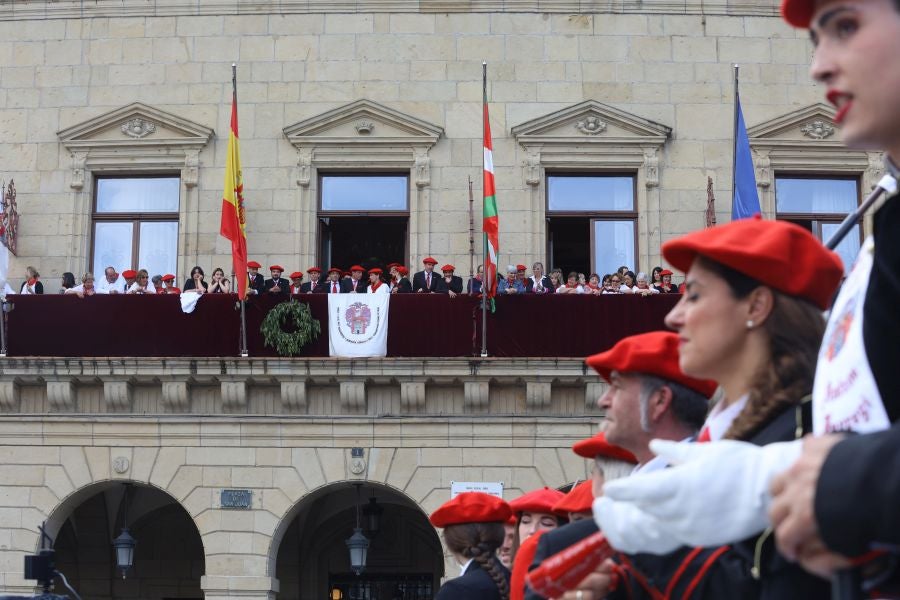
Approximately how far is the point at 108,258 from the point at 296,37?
494 cm

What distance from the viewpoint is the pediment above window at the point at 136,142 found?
22969mm

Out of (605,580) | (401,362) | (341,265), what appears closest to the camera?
(605,580)

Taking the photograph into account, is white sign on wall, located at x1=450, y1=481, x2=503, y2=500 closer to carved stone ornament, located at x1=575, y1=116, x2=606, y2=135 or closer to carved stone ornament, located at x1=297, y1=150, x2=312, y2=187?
carved stone ornament, located at x1=297, y1=150, x2=312, y2=187

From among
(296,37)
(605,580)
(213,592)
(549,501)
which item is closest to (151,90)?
(296,37)

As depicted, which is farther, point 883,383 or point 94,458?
point 94,458

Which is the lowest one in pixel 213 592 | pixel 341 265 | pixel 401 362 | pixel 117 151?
pixel 213 592

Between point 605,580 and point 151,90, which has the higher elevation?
point 151,90

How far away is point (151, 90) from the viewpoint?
76.2ft

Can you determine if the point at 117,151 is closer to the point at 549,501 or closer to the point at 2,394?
the point at 2,394

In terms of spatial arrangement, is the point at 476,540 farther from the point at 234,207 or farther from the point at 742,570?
the point at 234,207

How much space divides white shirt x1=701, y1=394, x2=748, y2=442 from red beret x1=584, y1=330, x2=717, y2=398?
78 centimetres

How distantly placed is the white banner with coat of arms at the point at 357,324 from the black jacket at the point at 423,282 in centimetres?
85

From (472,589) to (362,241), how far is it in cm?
1669

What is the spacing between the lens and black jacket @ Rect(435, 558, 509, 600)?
671 cm
